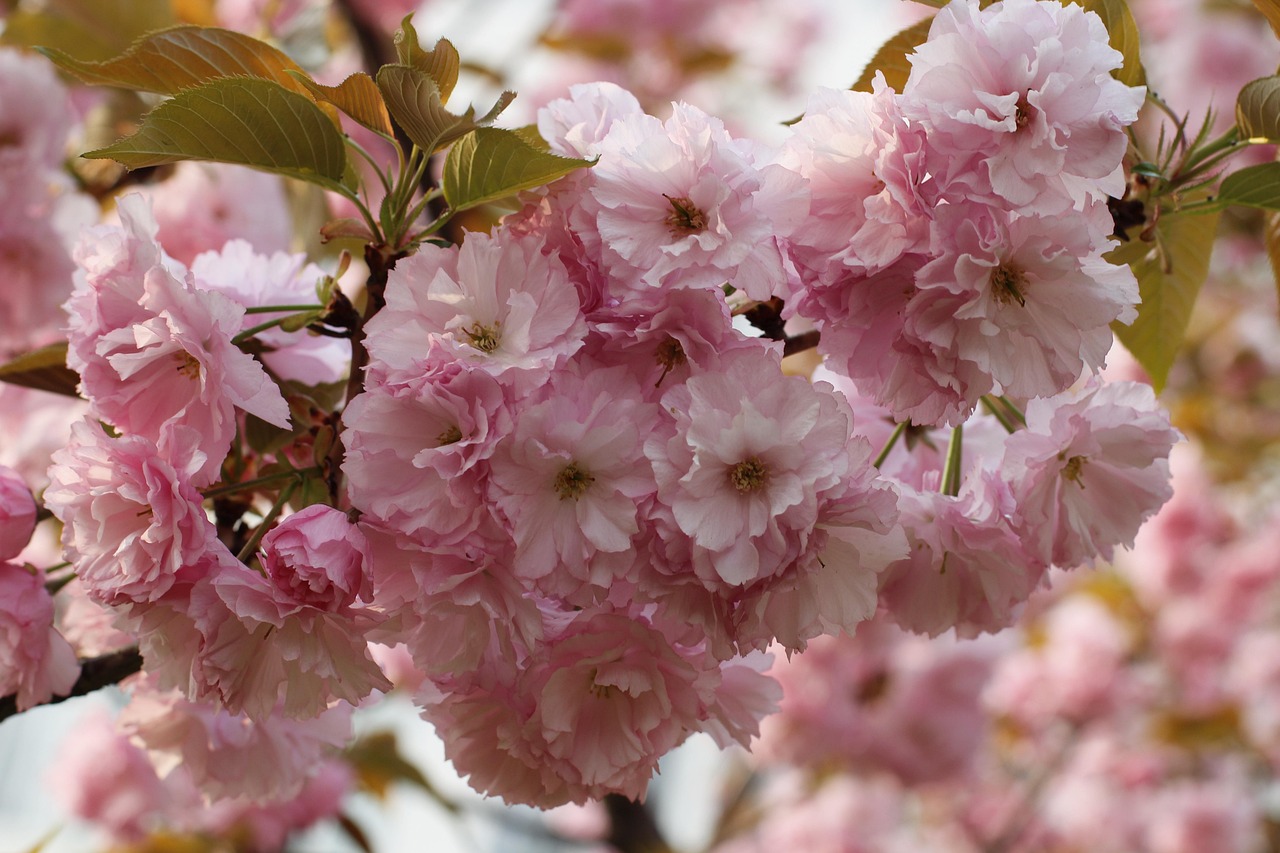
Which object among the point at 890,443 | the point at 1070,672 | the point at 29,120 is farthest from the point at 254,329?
the point at 1070,672

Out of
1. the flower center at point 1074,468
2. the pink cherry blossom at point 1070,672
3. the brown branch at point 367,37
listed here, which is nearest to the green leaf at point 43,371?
the flower center at point 1074,468

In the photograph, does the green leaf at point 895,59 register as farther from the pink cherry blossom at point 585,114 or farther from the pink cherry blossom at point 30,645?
the pink cherry blossom at point 30,645

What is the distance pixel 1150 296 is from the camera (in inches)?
39.8

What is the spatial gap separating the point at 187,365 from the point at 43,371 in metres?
0.38

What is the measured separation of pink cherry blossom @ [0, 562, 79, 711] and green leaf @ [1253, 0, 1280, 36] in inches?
39.7

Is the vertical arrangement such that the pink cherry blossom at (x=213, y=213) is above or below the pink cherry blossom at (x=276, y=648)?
below

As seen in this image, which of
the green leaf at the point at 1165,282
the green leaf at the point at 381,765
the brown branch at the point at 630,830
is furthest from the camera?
the brown branch at the point at 630,830

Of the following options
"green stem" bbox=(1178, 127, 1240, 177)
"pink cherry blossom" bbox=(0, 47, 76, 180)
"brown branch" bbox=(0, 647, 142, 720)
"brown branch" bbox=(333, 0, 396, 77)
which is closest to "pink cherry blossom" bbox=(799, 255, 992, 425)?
"green stem" bbox=(1178, 127, 1240, 177)

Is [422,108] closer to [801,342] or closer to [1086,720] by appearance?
[801,342]

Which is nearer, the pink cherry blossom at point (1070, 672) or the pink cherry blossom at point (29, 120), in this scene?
the pink cherry blossom at point (29, 120)

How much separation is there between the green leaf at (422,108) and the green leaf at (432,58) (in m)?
0.01

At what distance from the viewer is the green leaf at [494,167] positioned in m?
0.66

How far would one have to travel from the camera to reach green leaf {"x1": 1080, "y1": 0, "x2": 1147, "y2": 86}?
0.82 metres

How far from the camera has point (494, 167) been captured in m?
0.68
